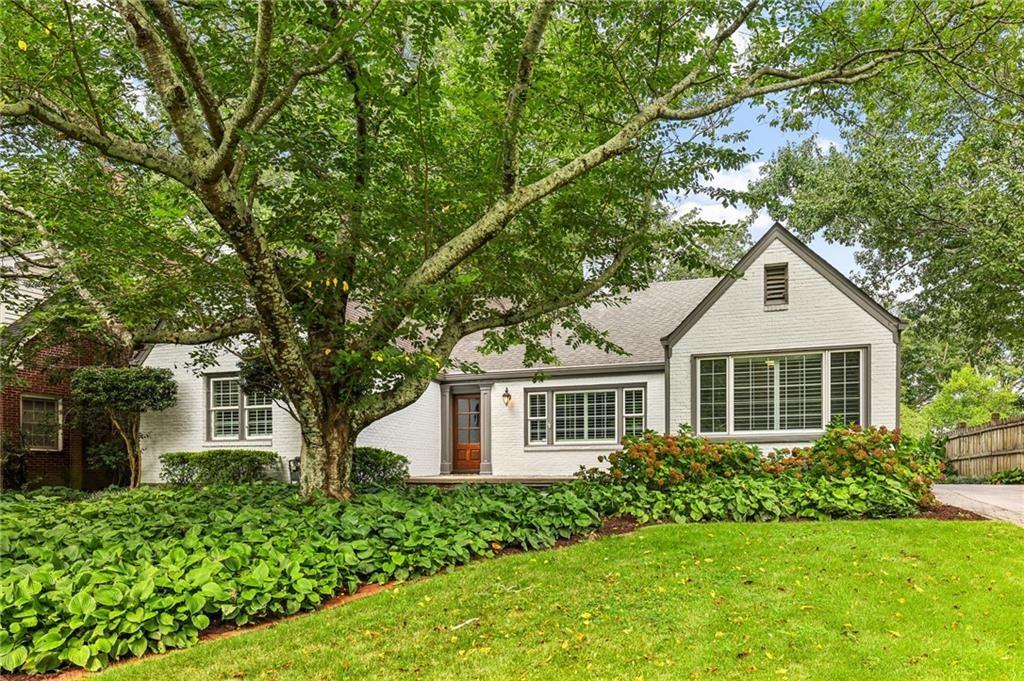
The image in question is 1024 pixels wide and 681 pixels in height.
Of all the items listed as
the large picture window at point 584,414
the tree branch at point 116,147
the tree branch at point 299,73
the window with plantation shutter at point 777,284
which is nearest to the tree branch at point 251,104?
the tree branch at point 299,73

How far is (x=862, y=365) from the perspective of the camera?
12.0 meters

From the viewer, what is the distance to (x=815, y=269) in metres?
12.4

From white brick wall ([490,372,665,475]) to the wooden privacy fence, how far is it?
27.9 feet

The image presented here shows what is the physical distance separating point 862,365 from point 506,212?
845 cm

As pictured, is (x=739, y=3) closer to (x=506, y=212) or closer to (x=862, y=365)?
(x=506, y=212)

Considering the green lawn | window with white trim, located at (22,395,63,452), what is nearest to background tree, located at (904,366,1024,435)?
the green lawn

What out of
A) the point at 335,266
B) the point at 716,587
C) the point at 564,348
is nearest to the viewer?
the point at 716,587

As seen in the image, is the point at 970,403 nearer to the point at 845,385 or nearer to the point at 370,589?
the point at 845,385

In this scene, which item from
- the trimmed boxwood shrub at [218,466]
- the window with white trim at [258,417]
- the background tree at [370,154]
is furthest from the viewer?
the window with white trim at [258,417]

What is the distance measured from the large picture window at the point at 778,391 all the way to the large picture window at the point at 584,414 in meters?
1.91

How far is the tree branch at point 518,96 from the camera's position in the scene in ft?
21.2

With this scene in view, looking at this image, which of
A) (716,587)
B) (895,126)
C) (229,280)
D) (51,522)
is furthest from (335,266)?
(895,126)

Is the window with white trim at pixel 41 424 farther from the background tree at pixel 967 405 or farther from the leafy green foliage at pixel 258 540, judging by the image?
the background tree at pixel 967 405

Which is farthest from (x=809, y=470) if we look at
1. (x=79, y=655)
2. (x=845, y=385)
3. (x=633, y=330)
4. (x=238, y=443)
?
(x=238, y=443)
